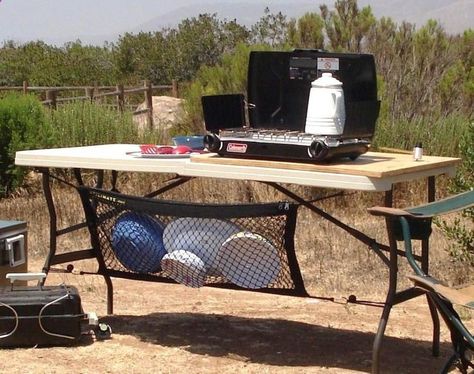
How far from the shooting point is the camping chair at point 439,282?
407 cm

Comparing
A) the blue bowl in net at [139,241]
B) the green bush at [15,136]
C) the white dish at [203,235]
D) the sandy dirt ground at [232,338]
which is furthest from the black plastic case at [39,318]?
the green bush at [15,136]

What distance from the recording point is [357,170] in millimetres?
4449

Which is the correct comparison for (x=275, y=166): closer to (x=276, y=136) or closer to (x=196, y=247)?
(x=276, y=136)

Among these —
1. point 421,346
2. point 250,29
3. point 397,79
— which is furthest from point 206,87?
point 250,29

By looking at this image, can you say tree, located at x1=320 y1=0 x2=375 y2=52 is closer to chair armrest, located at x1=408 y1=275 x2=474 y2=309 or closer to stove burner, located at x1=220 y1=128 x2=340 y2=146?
stove burner, located at x1=220 y1=128 x2=340 y2=146

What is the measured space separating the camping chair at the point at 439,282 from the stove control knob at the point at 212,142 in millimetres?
872

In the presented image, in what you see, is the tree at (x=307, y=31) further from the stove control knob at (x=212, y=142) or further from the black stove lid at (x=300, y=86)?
the stove control knob at (x=212, y=142)

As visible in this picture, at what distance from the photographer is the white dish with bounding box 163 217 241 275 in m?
5.04

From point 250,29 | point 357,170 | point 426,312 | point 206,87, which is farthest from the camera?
point 250,29

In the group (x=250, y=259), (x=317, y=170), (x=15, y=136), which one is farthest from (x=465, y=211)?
(x=15, y=136)

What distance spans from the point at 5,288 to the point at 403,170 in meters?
2.14

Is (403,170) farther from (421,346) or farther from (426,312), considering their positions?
(426,312)

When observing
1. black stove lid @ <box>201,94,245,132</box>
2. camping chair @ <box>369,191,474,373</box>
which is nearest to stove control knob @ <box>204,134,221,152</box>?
black stove lid @ <box>201,94,245,132</box>

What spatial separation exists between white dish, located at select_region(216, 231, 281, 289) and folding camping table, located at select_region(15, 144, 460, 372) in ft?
0.94
